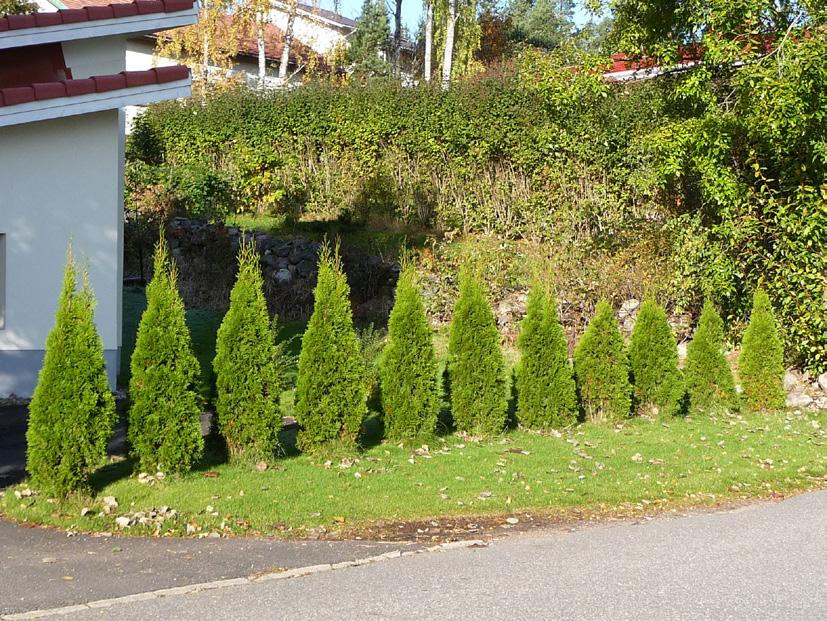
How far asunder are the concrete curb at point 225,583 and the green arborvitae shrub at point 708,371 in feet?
Answer: 19.1

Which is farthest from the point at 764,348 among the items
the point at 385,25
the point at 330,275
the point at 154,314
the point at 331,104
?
the point at 385,25

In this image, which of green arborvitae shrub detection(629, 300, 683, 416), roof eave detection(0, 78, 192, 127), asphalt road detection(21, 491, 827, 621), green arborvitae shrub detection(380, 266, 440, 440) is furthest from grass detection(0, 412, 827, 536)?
roof eave detection(0, 78, 192, 127)

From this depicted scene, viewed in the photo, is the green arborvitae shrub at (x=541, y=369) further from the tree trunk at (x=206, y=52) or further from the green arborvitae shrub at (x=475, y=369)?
the tree trunk at (x=206, y=52)

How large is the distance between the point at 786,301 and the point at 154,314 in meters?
8.69

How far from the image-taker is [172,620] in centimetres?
532

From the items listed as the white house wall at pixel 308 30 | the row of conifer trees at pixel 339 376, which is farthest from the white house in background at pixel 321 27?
the row of conifer trees at pixel 339 376

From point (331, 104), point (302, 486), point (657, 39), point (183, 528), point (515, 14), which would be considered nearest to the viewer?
point (183, 528)

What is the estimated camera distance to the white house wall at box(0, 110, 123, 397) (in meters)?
11.1

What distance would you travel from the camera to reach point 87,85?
1098cm

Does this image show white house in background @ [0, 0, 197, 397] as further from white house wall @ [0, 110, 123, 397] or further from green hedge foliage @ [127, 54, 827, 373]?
green hedge foliage @ [127, 54, 827, 373]

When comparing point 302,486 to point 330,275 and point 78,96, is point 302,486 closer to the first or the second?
point 330,275

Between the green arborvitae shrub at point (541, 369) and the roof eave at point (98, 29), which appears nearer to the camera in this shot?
the green arborvitae shrub at point (541, 369)

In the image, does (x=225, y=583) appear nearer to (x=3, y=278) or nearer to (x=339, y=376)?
(x=339, y=376)

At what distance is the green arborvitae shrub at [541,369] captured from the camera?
419 inches
